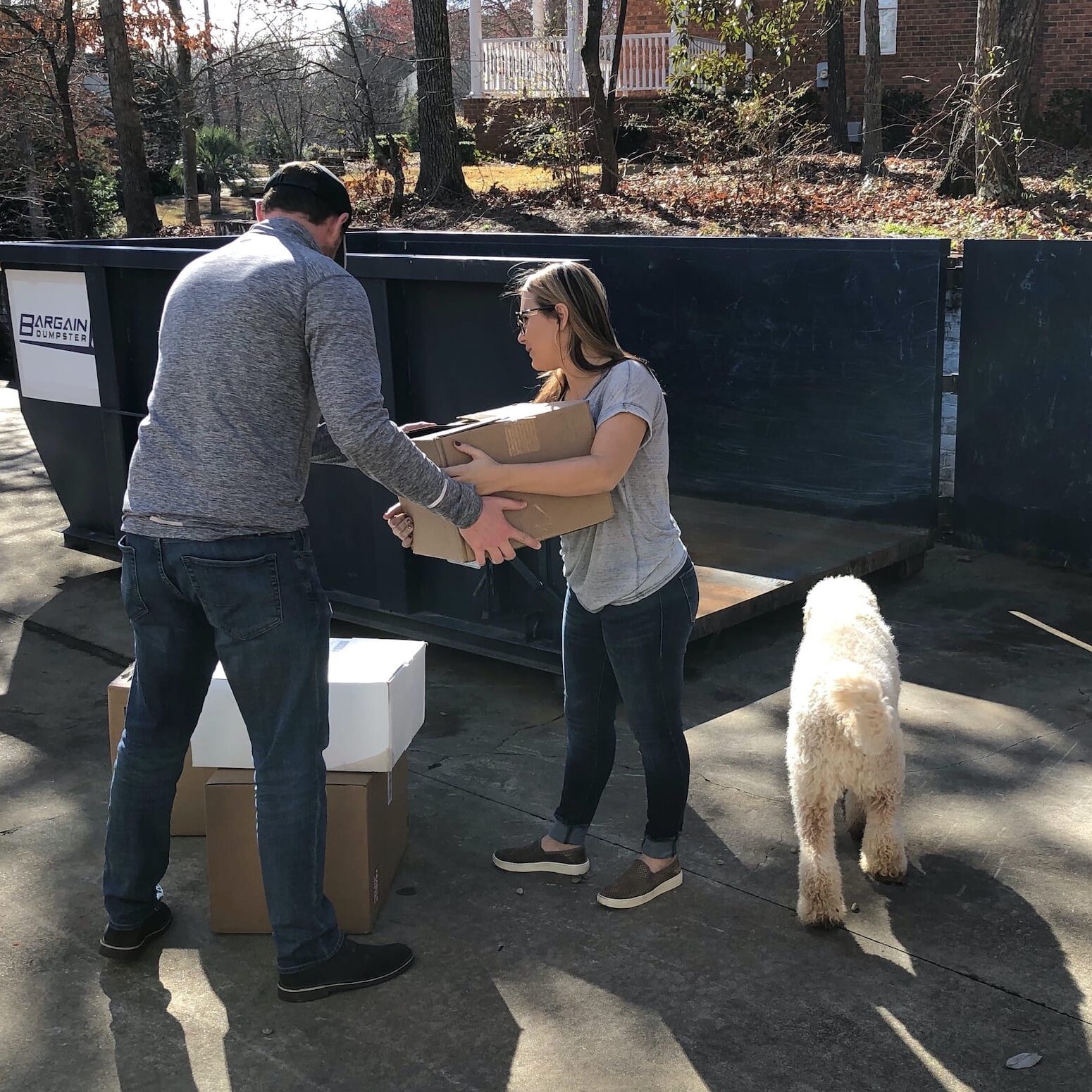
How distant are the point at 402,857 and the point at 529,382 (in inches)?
76.4

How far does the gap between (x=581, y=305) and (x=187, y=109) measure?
21.0 m

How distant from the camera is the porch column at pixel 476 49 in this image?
2416cm

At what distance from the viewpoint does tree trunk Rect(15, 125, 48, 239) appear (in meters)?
20.5

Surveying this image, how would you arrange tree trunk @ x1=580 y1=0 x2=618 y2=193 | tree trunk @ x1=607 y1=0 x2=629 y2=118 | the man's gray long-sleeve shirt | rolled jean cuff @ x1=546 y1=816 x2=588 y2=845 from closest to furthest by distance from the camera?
the man's gray long-sleeve shirt, rolled jean cuff @ x1=546 y1=816 x2=588 y2=845, tree trunk @ x1=580 y1=0 x2=618 y2=193, tree trunk @ x1=607 y1=0 x2=629 y2=118

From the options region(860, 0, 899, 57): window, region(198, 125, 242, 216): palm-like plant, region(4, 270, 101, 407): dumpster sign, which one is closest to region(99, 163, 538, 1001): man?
region(4, 270, 101, 407): dumpster sign

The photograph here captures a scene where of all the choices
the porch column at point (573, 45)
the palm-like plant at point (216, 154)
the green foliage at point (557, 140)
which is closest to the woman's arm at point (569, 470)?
the green foliage at point (557, 140)

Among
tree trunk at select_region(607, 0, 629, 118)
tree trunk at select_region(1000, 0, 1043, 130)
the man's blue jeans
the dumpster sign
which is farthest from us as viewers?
tree trunk at select_region(607, 0, 629, 118)

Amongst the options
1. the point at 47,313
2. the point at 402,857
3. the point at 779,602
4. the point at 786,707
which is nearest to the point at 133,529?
the point at 402,857

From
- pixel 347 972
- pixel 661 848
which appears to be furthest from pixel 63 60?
pixel 347 972

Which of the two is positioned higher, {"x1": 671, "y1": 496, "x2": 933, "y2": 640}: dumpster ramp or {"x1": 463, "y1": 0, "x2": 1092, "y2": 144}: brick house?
{"x1": 463, "y1": 0, "x2": 1092, "y2": 144}: brick house

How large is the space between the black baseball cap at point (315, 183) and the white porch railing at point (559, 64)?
21218 millimetres

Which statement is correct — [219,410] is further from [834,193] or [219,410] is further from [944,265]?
[834,193]

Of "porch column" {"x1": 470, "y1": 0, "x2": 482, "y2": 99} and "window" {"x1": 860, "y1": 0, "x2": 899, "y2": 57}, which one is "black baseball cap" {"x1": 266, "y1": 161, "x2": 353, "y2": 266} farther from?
"porch column" {"x1": 470, "y1": 0, "x2": 482, "y2": 99}

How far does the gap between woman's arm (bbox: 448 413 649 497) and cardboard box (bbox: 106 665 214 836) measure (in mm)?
1383
